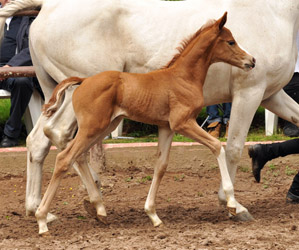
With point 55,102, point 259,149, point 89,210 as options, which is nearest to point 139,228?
point 89,210

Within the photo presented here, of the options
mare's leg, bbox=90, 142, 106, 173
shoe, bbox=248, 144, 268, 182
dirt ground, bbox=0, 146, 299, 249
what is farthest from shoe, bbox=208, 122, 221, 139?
shoe, bbox=248, 144, 268, 182

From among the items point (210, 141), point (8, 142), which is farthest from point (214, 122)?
point (210, 141)

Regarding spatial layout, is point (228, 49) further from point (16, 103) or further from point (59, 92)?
point (16, 103)

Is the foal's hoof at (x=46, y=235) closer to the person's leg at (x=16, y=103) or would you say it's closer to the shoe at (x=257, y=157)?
the shoe at (x=257, y=157)

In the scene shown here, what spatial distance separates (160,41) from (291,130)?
337 cm

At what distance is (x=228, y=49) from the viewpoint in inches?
212

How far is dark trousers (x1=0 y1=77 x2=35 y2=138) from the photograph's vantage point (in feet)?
27.5

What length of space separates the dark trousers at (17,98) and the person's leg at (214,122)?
90.6 inches

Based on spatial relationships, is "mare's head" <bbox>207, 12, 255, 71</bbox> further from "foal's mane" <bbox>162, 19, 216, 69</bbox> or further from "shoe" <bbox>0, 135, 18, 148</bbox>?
"shoe" <bbox>0, 135, 18, 148</bbox>

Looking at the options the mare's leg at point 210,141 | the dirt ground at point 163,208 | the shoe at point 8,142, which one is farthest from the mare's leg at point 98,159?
the mare's leg at point 210,141

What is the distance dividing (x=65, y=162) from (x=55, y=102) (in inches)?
21.4

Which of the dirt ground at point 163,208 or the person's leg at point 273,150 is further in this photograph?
the person's leg at point 273,150

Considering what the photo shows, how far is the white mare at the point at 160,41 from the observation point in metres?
5.76

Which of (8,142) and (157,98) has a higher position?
→ (157,98)
